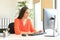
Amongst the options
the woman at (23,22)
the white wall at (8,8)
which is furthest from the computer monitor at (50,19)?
the white wall at (8,8)

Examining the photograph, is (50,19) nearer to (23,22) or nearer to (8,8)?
(23,22)

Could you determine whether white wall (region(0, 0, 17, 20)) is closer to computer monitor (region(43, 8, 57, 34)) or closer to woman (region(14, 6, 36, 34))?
woman (region(14, 6, 36, 34))

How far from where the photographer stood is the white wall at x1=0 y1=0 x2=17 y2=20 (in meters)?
5.81

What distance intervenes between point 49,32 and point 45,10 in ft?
1.28

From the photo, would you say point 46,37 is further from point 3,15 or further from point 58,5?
point 3,15

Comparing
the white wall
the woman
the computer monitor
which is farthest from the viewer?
the white wall

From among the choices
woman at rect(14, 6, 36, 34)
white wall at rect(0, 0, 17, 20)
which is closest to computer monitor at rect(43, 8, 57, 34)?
woman at rect(14, 6, 36, 34)

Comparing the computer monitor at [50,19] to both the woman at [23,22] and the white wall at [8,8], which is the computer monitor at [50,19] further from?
the white wall at [8,8]

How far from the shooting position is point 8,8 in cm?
583

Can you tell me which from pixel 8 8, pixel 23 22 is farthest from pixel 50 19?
pixel 8 8

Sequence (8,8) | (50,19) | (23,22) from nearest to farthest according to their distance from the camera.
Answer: (50,19), (23,22), (8,8)

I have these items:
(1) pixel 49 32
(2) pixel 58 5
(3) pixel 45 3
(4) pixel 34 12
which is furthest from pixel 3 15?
(1) pixel 49 32

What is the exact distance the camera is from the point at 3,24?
5.70 metres

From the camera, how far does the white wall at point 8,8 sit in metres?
5.81
